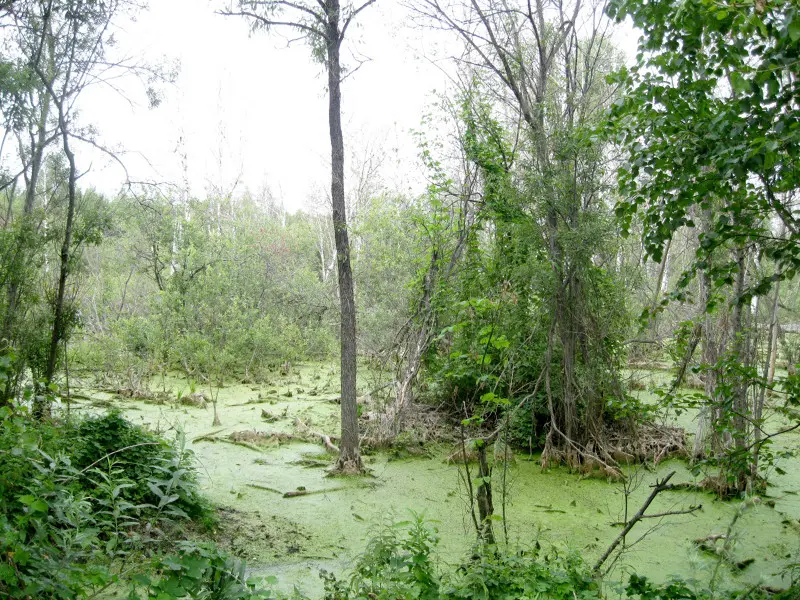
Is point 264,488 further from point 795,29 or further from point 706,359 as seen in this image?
point 795,29

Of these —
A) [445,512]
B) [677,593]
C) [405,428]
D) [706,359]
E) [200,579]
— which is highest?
[706,359]

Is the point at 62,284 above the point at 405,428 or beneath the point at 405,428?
above

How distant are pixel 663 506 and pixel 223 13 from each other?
6732mm

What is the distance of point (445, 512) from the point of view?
545 centimetres

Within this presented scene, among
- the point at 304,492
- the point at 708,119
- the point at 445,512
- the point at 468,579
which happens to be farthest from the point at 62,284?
the point at 708,119

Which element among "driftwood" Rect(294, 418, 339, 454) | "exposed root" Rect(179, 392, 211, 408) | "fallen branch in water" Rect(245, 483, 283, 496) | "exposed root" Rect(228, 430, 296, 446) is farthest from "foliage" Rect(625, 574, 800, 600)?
"exposed root" Rect(179, 392, 211, 408)

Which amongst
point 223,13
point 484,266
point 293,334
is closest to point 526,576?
point 484,266

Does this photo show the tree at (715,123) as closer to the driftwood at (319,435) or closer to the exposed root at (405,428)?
the exposed root at (405,428)

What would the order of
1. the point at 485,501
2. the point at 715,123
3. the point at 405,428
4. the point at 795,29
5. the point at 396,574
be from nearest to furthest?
1. the point at 795,29
2. the point at 715,123
3. the point at 396,574
4. the point at 485,501
5. the point at 405,428

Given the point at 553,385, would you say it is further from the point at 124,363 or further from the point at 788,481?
the point at 124,363

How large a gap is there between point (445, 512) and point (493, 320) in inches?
86.2

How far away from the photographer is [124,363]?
10.9 m

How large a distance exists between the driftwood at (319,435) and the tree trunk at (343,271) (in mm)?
861

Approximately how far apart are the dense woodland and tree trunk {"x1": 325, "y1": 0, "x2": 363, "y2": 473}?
0.03 metres
